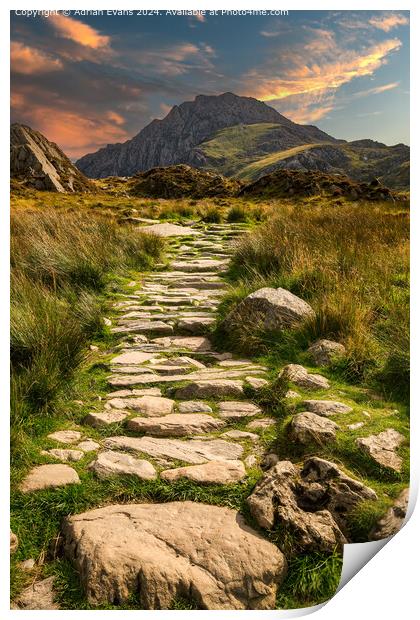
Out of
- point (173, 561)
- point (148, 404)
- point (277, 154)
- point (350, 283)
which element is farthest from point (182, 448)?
point (277, 154)

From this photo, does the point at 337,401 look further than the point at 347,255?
No

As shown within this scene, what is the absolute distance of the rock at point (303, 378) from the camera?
3.75 meters

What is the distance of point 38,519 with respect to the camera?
93.9 inches

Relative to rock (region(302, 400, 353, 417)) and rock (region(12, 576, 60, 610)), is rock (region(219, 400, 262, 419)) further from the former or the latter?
rock (region(12, 576, 60, 610))

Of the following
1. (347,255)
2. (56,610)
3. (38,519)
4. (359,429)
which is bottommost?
(56,610)

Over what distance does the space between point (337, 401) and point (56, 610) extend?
2193mm

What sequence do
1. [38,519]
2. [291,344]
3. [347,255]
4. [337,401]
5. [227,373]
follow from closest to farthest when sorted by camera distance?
[38,519], [337,401], [227,373], [291,344], [347,255]

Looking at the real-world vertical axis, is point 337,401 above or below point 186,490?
above

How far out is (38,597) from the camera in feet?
6.83

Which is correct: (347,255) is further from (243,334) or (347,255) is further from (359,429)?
(359,429)

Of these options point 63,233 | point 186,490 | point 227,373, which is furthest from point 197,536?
point 63,233

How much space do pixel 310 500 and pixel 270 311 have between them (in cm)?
259

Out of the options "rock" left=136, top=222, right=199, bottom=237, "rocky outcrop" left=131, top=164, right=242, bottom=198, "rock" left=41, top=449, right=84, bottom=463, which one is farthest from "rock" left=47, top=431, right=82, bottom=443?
"rocky outcrop" left=131, top=164, right=242, bottom=198

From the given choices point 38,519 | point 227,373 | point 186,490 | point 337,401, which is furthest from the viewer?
point 227,373
